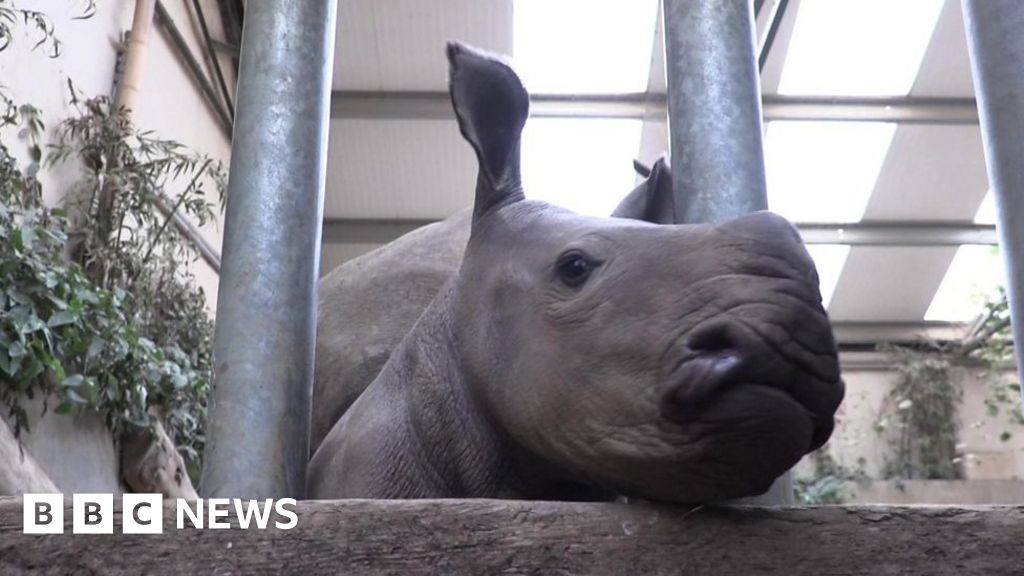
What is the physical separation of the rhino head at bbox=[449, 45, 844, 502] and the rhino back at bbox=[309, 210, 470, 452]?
0.82 meters

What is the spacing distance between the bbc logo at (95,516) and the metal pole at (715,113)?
928 mm

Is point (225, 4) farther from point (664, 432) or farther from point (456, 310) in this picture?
point (664, 432)

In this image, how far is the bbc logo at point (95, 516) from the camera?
121 cm

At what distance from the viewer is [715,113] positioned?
1.97 meters

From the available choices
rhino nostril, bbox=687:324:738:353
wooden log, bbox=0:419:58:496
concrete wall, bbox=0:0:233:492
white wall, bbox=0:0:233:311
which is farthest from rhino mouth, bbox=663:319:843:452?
white wall, bbox=0:0:233:311

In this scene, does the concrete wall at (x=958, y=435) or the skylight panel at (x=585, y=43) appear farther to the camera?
the concrete wall at (x=958, y=435)

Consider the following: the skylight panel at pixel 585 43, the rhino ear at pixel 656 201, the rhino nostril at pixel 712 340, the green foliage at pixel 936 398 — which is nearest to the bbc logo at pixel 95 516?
the rhino nostril at pixel 712 340

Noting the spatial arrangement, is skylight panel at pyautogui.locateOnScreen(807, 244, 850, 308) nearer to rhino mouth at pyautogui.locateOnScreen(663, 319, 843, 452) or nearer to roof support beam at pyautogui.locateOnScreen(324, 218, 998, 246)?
roof support beam at pyautogui.locateOnScreen(324, 218, 998, 246)

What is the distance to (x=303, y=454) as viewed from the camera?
6.05 feet

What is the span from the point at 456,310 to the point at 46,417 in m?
3.79

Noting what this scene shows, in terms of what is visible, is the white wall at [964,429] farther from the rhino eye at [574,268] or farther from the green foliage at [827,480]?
the rhino eye at [574,268]

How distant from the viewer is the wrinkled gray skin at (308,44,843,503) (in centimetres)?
121

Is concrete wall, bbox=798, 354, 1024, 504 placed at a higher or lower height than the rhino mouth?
lower

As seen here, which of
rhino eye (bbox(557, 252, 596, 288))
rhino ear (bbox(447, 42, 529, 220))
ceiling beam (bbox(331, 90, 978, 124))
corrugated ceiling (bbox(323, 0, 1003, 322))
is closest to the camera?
rhino eye (bbox(557, 252, 596, 288))
